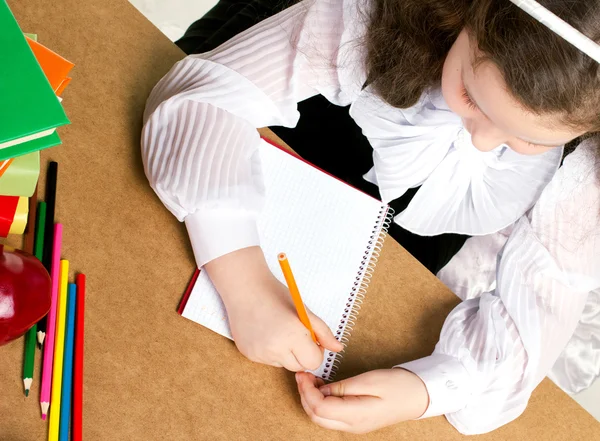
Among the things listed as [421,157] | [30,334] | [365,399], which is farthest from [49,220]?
[421,157]

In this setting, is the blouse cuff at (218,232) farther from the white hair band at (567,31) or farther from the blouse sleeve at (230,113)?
the white hair band at (567,31)

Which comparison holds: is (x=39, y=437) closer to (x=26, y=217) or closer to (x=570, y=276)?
(x=26, y=217)

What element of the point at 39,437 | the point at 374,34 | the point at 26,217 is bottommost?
the point at 39,437

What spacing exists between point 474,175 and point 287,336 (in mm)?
355

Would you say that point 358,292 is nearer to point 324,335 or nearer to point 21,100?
point 324,335

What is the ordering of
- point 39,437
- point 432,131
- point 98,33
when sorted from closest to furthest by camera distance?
point 39,437
point 98,33
point 432,131

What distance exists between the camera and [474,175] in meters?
0.82

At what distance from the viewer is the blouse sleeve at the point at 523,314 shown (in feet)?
2.19

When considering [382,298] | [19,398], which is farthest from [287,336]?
[19,398]

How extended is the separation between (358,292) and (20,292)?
1.09ft

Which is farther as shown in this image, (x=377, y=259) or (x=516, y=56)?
(x=377, y=259)

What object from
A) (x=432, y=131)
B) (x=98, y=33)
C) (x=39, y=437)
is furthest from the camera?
(x=432, y=131)

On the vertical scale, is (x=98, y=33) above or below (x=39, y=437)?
above

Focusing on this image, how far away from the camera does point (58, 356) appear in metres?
0.53
